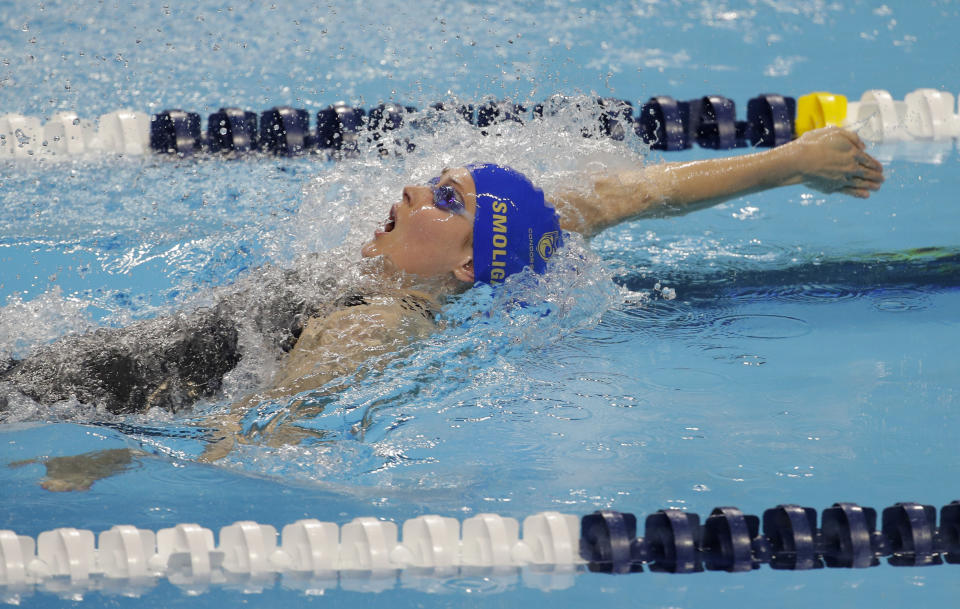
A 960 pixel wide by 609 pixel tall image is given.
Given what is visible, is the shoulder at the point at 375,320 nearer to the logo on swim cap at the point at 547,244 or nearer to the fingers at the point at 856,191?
the logo on swim cap at the point at 547,244

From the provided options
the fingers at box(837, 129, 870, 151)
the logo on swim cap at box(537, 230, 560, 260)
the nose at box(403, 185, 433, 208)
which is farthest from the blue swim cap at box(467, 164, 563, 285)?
the fingers at box(837, 129, 870, 151)

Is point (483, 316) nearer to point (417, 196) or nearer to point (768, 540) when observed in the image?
point (417, 196)

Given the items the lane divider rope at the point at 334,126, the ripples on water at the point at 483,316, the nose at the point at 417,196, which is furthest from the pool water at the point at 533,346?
the nose at the point at 417,196

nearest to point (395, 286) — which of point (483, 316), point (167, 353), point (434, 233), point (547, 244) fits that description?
point (434, 233)

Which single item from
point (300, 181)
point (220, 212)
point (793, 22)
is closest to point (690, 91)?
point (793, 22)

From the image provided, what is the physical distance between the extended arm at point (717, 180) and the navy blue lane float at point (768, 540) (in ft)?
3.15

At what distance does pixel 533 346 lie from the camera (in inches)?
105

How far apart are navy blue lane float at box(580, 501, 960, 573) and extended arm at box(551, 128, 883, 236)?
962 mm

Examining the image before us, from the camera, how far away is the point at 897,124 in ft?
14.2

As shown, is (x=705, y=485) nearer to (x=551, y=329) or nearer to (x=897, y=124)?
(x=551, y=329)

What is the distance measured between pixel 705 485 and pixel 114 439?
1.22 metres

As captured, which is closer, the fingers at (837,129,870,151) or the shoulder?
the shoulder

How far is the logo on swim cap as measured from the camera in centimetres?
245

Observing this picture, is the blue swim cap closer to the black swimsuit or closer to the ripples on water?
the ripples on water
